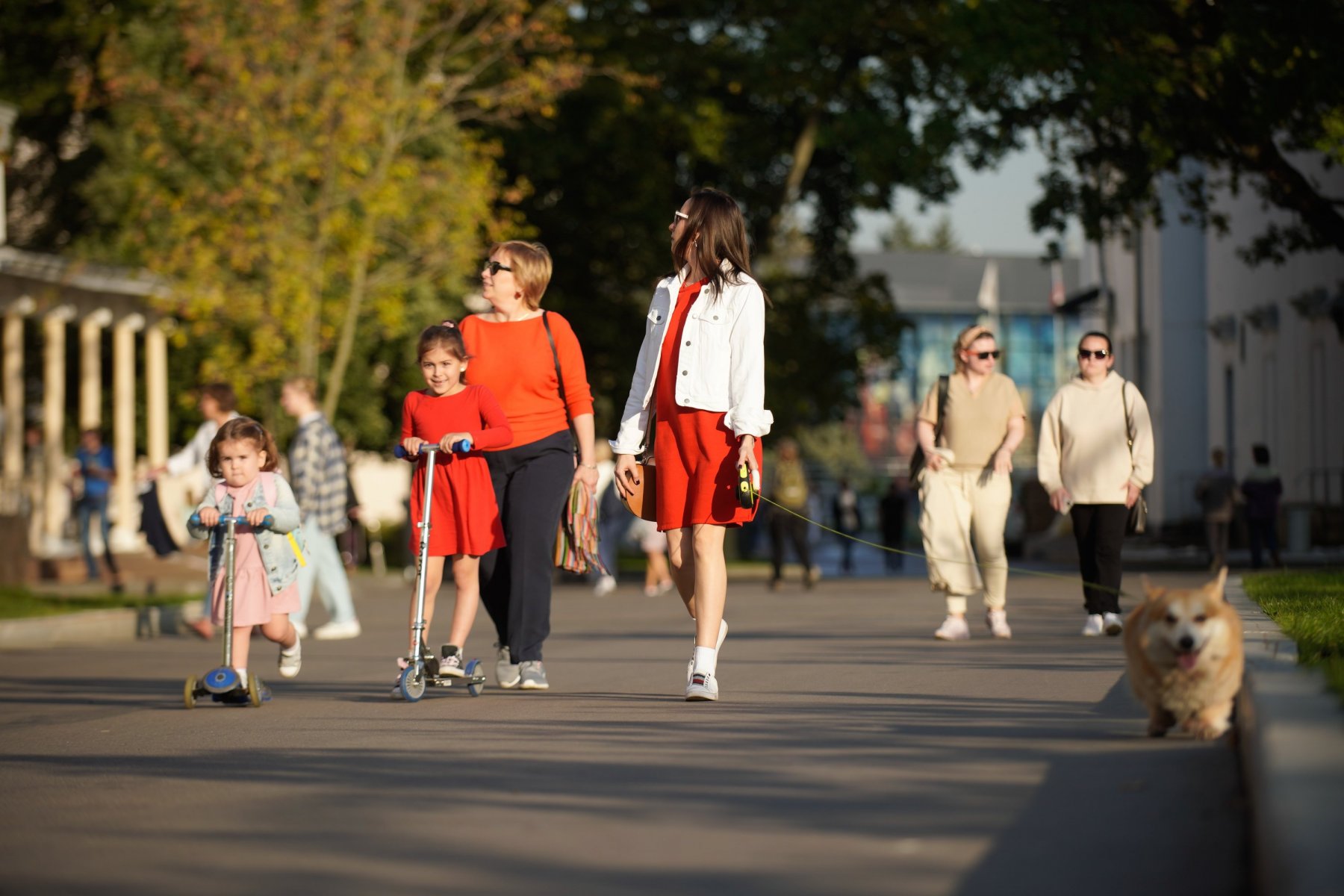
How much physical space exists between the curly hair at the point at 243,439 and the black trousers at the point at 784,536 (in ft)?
48.5

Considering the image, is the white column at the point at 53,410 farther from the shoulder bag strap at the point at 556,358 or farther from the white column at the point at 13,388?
the shoulder bag strap at the point at 556,358

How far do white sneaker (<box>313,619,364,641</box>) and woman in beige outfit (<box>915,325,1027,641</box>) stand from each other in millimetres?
5256

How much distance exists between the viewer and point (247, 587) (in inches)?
384

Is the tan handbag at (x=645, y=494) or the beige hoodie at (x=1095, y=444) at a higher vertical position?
the beige hoodie at (x=1095, y=444)

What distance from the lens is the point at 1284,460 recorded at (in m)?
35.0

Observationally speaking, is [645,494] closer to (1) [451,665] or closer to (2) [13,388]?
(1) [451,665]

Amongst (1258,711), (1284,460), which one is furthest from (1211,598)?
(1284,460)

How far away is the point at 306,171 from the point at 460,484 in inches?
683

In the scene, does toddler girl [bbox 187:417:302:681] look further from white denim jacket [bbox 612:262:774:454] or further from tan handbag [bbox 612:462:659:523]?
white denim jacket [bbox 612:262:774:454]

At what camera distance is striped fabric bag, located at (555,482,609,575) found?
9.33m

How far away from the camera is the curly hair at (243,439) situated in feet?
31.7

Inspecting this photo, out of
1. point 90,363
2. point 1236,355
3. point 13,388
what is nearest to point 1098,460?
point 13,388

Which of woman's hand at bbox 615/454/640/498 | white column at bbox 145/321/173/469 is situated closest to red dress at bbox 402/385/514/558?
woman's hand at bbox 615/454/640/498

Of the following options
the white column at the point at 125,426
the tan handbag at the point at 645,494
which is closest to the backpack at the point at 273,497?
the tan handbag at the point at 645,494
